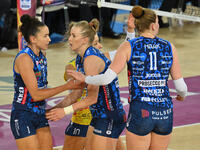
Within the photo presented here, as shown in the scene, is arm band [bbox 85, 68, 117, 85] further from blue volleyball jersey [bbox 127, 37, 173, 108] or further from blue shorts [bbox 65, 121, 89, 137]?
blue shorts [bbox 65, 121, 89, 137]

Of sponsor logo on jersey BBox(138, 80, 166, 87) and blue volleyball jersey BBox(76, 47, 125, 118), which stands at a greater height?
sponsor logo on jersey BBox(138, 80, 166, 87)

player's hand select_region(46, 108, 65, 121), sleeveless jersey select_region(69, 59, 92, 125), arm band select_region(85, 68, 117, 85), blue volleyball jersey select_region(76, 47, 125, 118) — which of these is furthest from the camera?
sleeveless jersey select_region(69, 59, 92, 125)

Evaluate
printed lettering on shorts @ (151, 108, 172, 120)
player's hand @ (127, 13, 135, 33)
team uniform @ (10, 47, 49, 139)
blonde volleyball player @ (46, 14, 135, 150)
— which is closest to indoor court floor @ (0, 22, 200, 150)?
player's hand @ (127, 13, 135, 33)

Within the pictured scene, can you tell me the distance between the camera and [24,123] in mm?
4871

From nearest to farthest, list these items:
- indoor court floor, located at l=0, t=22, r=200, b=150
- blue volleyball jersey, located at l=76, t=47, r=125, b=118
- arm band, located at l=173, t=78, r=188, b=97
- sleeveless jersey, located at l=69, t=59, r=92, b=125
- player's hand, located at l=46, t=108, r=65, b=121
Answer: arm band, located at l=173, t=78, r=188, b=97 < player's hand, located at l=46, t=108, r=65, b=121 < blue volleyball jersey, located at l=76, t=47, r=125, b=118 < sleeveless jersey, located at l=69, t=59, r=92, b=125 < indoor court floor, located at l=0, t=22, r=200, b=150

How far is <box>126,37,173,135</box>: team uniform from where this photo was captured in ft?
14.4

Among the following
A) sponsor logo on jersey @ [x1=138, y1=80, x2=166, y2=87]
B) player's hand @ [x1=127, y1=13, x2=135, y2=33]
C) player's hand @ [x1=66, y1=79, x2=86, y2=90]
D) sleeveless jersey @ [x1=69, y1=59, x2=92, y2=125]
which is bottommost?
sleeveless jersey @ [x1=69, y1=59, x2=92, y2=125]

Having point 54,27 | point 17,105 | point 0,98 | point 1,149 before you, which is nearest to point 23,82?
point 17,105

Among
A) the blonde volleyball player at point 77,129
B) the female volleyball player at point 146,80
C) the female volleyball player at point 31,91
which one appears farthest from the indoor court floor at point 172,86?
the female volleyball player at point 146,80

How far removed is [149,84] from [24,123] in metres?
1.32

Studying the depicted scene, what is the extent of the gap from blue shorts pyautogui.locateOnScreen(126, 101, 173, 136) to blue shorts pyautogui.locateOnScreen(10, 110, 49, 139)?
3.26 ft

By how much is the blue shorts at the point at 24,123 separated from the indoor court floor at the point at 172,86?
1550mm

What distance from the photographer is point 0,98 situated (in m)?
9.05

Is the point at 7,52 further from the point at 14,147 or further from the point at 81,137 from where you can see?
the point at 81,137
